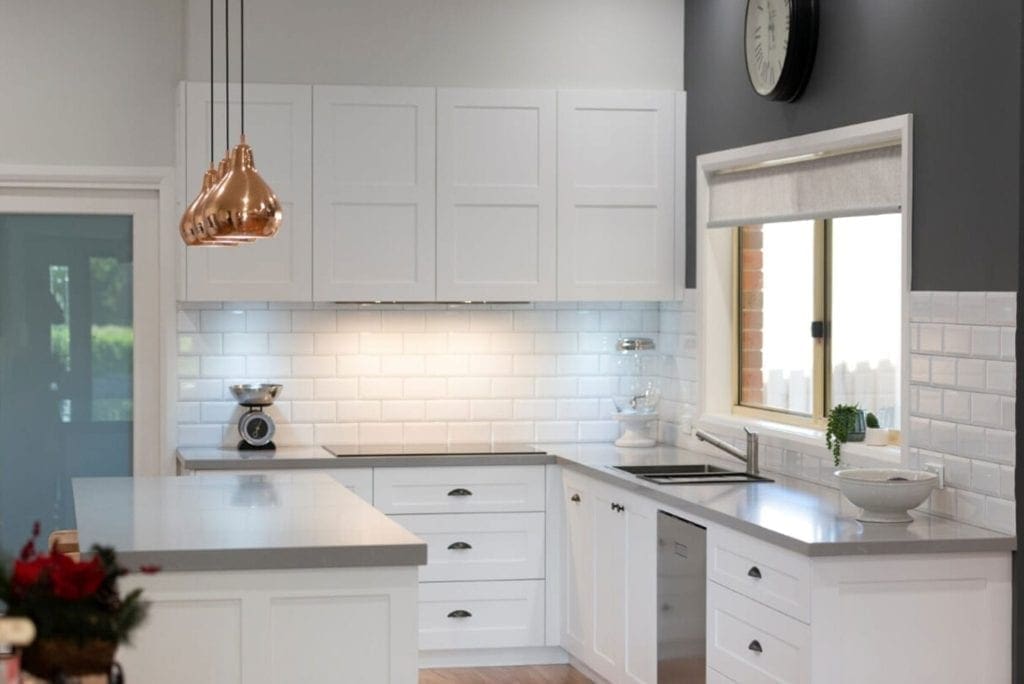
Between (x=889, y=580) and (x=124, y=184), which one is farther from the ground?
(x=124, y=184)

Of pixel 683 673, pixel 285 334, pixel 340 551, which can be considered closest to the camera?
pixel 340 551

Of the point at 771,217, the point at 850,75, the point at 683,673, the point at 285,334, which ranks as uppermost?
the point at 850,75

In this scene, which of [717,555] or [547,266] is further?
[547,266]

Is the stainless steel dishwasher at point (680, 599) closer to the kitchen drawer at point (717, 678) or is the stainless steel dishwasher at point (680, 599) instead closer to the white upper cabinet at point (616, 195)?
the kitchen drawer at point (717, 678)

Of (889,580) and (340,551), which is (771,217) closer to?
(889,580)

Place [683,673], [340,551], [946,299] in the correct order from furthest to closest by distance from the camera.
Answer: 1. [683,673]
2. [946,299]
3. [340,551]

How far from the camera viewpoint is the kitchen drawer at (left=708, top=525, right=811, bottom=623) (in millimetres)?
4301

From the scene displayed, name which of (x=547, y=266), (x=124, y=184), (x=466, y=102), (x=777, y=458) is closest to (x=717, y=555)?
(x=777, y=458)

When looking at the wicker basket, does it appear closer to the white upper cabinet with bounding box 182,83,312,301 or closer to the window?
the window

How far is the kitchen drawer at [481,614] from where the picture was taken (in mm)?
6508

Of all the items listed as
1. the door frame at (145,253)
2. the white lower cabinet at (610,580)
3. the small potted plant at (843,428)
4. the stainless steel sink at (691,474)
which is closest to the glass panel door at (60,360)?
the door frame at (145,253)

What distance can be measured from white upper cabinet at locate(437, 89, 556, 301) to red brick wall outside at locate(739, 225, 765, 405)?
823mm

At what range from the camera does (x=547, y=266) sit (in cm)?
678

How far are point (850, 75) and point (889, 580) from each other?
6.05 ft
